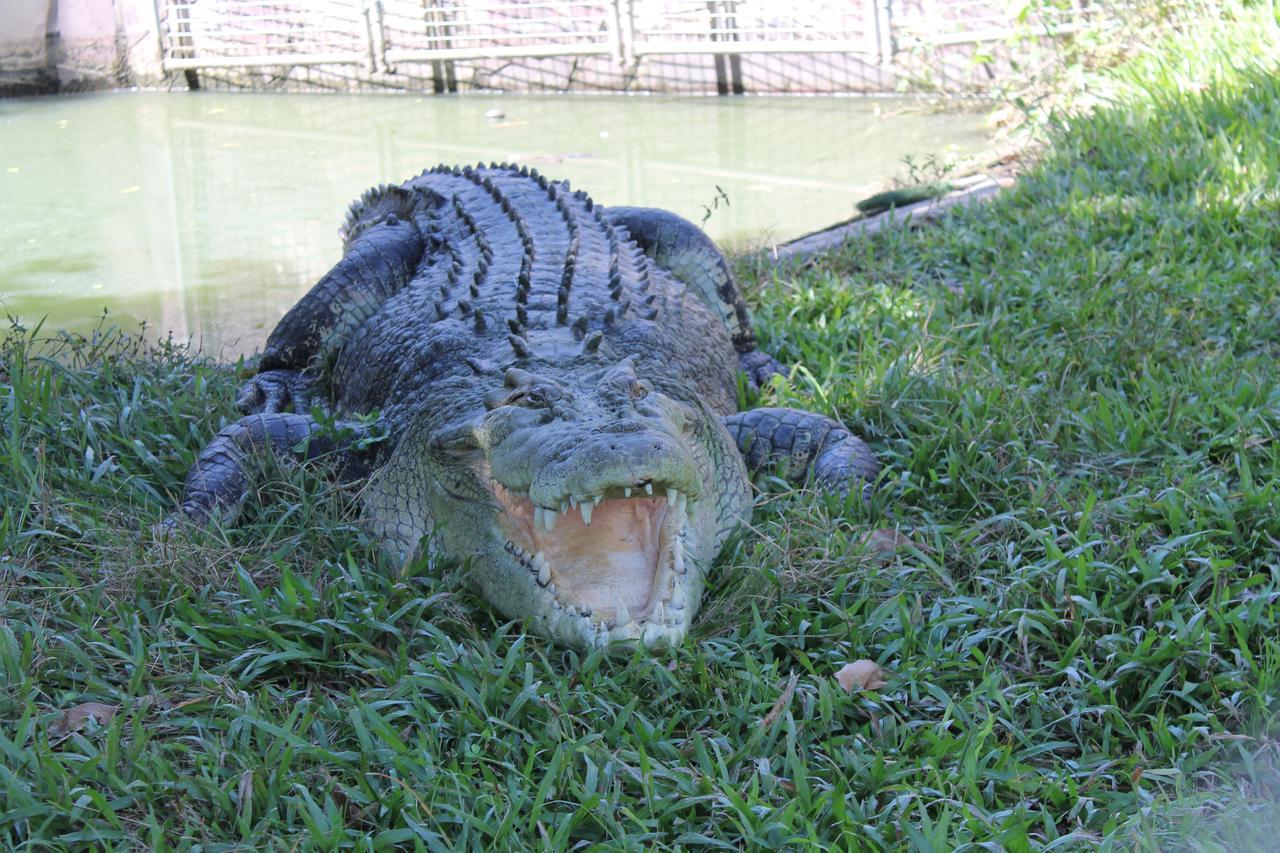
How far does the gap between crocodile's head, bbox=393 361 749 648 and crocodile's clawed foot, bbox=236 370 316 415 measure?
4.39 ft

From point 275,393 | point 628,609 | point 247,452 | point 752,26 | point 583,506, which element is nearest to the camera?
point 583,506

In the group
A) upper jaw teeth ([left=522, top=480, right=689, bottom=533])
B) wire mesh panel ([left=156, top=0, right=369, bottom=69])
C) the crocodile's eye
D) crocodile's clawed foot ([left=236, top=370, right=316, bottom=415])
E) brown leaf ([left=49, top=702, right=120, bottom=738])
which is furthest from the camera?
wire mesh panel ([left=156, top=0, right=369, bottom=69])

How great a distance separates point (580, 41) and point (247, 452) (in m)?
10.1

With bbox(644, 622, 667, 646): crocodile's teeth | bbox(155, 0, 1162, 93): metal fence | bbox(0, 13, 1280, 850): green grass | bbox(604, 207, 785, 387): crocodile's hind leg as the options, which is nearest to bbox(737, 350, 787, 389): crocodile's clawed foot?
bbox(604, 207, 785, 387): crocodile's hind leg

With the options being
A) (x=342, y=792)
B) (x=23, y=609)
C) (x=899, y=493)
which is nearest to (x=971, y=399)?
(x=899, y=493)

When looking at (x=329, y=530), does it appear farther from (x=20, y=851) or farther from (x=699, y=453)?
(x=20, y=851)

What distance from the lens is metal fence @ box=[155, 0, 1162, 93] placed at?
11008 millimetres

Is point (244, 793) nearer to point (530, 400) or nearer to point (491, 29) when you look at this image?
point (530, 400)

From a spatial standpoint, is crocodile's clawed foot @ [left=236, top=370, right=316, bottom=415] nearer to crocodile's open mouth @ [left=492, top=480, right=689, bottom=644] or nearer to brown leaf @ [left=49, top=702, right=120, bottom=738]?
crocodile's open mouth @ [left=492, top=480, right=689, bottom=644]

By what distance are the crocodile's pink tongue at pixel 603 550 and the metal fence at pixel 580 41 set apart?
23.9 ft

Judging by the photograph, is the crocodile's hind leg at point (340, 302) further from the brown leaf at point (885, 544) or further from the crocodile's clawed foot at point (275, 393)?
the brown leaf at point (885, 544)

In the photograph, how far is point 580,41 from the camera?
1293 cm

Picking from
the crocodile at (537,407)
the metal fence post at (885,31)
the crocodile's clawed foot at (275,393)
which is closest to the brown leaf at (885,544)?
the crocodile at (537,407)

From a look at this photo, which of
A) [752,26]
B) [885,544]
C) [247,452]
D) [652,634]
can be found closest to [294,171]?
[752,26]
